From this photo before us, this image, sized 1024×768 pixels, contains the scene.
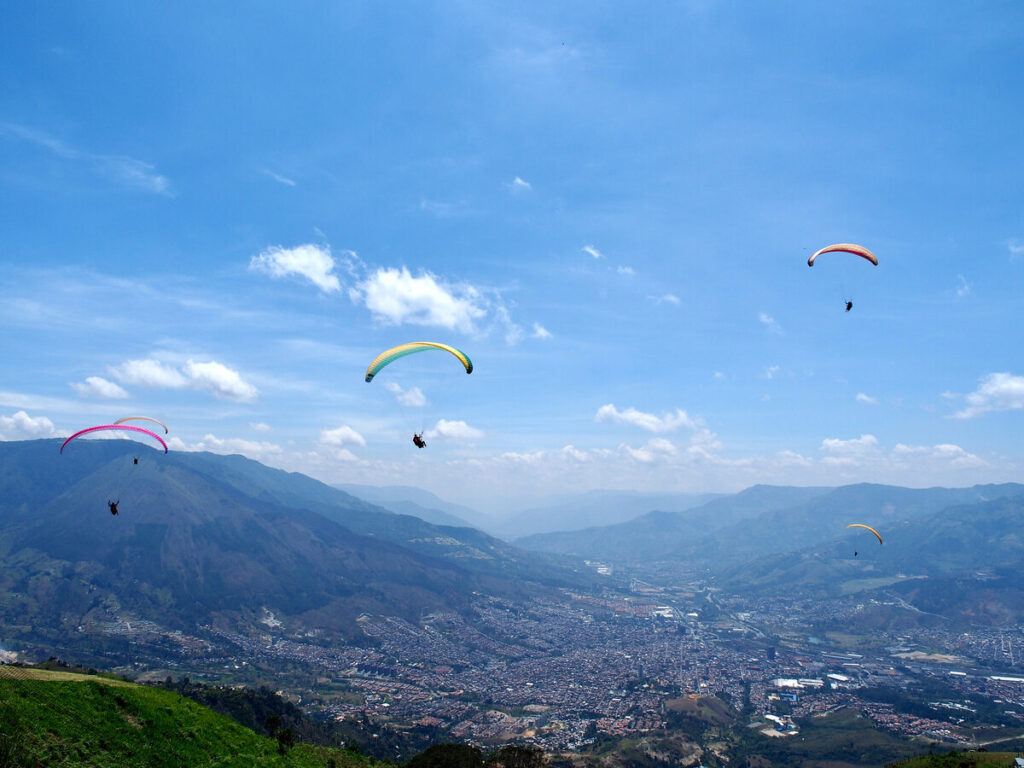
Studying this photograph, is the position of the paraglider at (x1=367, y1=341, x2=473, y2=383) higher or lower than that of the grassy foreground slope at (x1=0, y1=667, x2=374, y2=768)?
higher

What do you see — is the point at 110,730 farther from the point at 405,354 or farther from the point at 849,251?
the point at 849,251

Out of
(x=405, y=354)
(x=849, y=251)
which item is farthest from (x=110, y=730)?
(x=849, y=251)

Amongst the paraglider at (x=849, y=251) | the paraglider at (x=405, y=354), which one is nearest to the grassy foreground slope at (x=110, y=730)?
the paraglider at (x=405, y=354)

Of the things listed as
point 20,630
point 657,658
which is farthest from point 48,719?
point 20,630

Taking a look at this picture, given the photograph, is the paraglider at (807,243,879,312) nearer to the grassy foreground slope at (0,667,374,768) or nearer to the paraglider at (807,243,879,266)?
the paraglider at (807,243,879,266)

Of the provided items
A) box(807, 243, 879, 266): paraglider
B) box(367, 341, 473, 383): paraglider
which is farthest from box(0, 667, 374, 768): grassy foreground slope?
box(807, 243, 879, 266): paraglider

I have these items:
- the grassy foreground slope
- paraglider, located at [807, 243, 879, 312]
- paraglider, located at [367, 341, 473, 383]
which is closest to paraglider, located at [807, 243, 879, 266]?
paraglider, located at [807, 243, 879, 312]

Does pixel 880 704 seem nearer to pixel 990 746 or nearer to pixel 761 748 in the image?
pixel 990 746

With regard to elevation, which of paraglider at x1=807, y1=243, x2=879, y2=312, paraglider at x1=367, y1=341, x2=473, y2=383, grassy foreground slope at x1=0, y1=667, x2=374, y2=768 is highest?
paraglider at x1=807, y1=243, x2=879, y2=312

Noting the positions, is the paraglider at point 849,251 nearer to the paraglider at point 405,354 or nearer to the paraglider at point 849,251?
the paraglider at point 849,251
